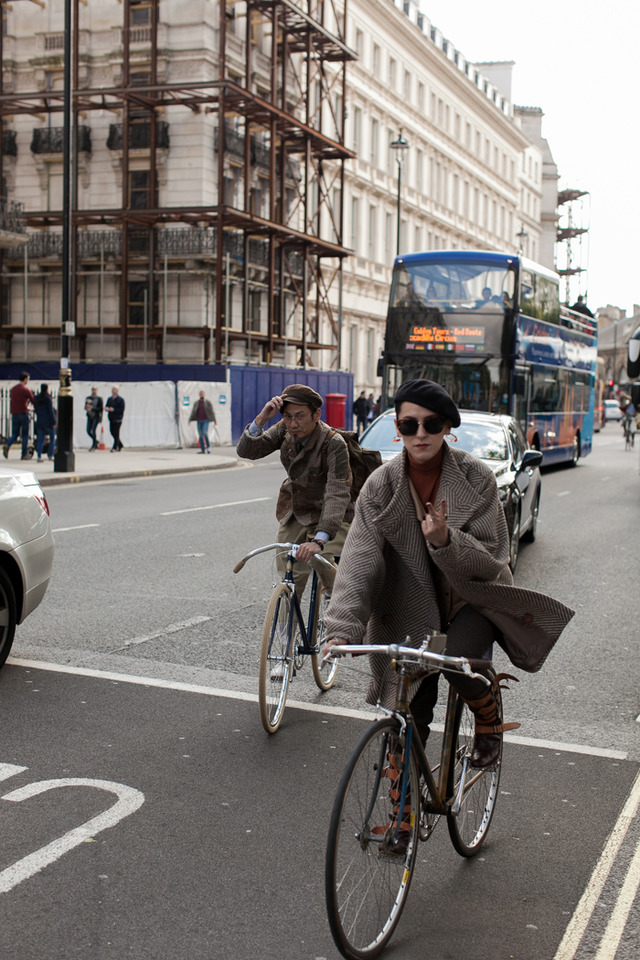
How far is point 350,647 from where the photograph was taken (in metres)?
3.39

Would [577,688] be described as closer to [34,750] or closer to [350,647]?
[34,750]

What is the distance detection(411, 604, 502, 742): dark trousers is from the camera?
12.3 feet

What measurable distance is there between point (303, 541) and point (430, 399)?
8.72 ft

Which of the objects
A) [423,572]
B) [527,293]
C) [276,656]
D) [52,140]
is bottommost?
[276,656]

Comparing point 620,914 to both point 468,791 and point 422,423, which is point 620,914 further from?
point 422,423

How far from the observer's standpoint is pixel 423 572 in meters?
3.72

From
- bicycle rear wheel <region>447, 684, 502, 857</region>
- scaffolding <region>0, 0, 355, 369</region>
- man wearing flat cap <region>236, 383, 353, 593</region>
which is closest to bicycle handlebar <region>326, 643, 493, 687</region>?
bicycle rear wheel <region>447, 684, 502, 857</region>

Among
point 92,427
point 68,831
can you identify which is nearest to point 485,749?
point 68,831

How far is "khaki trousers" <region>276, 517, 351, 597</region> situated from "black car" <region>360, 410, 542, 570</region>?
443 cm

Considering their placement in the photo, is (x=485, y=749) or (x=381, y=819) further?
(x=485, y=749)

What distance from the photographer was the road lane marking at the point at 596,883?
135 inches

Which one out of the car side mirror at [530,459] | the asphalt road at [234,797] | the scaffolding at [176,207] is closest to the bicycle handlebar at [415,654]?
the asphalt road at [234,797]

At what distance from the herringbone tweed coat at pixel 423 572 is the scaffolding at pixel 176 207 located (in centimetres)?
3526

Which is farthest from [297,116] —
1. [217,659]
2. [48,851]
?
[48,851]
